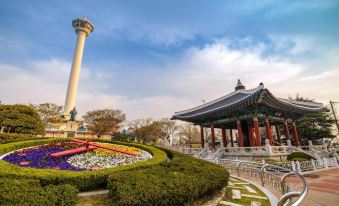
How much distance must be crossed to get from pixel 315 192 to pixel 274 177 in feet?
4.68

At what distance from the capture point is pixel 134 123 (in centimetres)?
5153

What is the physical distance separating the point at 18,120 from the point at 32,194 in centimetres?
1433

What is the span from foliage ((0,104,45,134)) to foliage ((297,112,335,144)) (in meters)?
34.9

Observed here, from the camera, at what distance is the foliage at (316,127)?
1148 inches

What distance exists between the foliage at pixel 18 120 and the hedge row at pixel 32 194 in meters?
13.5

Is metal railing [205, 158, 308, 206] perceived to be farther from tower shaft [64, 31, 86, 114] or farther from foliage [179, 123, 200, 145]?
foliage [179, 123, 200, 145]

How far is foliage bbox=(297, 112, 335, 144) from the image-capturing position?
95.6 feet

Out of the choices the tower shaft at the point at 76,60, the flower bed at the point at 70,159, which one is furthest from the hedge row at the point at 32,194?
the tower shaft at the point at 76,60

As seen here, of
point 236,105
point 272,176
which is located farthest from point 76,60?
point 272,176

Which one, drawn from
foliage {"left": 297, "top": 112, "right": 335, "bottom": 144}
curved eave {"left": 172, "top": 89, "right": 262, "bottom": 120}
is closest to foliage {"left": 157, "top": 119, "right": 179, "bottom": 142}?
curved eave {"left": 172, "top": 89, "right": 262, "bottom": 120}

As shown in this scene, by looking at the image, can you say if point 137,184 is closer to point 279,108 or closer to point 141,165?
point 141,165

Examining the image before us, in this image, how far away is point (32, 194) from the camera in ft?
12.1

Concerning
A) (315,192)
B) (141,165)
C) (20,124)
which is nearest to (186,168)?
(141,165)

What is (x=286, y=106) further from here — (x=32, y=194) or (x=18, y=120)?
(x=18, y=120)
